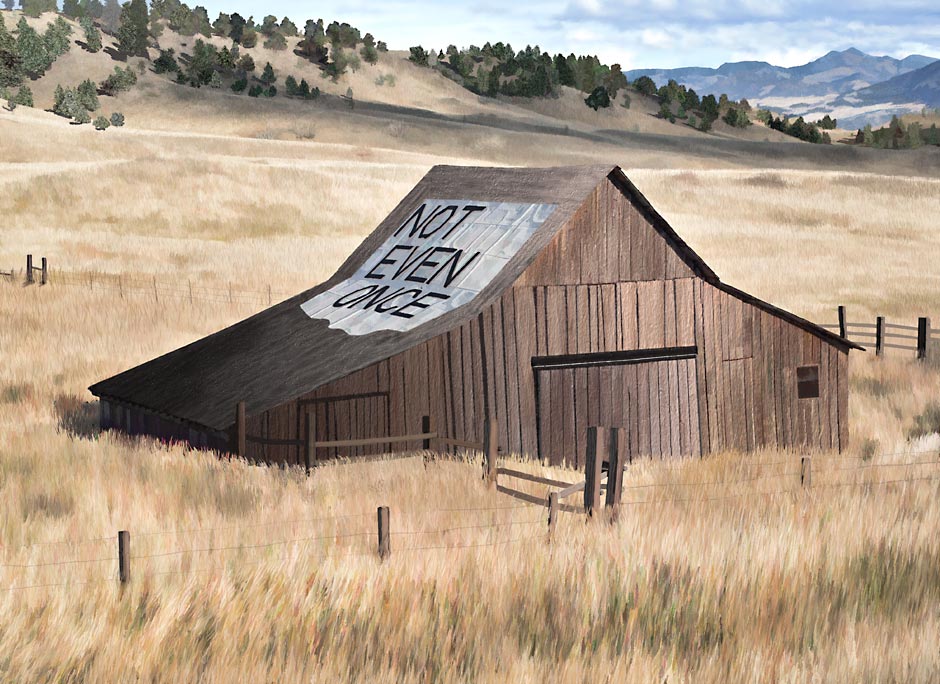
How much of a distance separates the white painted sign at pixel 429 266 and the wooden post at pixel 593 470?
211 inches

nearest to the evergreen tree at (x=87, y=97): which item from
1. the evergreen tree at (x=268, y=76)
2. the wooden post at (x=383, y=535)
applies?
the evergreen tree at (x=268, y=76)

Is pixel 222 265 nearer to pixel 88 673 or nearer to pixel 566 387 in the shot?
pixel 566 387

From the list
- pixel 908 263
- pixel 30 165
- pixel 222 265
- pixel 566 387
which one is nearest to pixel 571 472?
pixel 566 387

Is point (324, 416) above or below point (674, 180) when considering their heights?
below

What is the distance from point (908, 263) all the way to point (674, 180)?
21.5 metres

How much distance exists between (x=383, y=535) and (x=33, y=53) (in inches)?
5311

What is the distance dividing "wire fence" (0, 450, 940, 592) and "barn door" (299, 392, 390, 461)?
3.46 meters

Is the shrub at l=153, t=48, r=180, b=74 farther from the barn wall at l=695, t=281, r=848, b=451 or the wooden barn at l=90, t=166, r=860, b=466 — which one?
the barn wall at l=695, t=281, r=848, b=451

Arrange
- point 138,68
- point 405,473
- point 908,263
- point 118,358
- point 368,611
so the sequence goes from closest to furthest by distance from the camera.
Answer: point 368,611
point 405,473
point 118,358
point 908,263
point 138,68

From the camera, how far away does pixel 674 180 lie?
70625 mm

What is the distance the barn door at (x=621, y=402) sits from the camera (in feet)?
62.2

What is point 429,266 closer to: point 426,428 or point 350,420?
point 426,428

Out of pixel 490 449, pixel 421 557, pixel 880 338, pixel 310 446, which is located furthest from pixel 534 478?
pixel 880 338

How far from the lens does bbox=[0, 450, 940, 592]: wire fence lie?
39.0 feet
